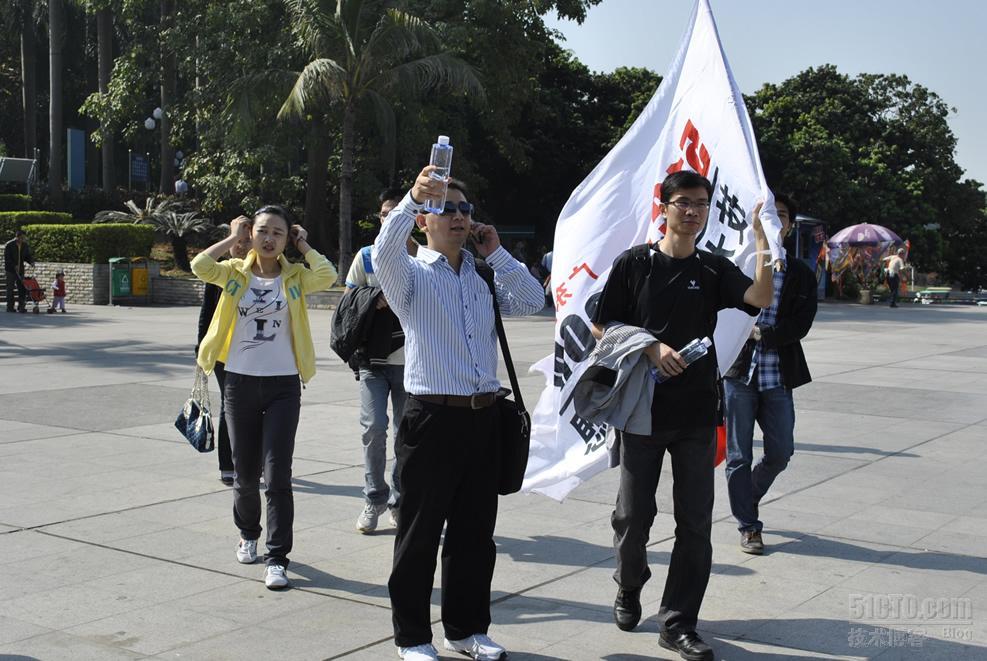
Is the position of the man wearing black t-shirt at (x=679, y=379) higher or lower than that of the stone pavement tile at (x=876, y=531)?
higher

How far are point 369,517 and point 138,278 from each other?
894 inches

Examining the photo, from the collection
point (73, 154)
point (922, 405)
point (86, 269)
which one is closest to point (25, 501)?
point (922, 405)

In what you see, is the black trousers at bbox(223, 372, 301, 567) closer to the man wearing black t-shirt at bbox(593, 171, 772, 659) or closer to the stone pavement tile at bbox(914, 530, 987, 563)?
the man wearing black t-shirt at bbox(593, 171, 772, 659)

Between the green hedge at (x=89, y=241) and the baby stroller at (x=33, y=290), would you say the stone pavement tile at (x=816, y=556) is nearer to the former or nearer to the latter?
the baby stroller at (x=33, y=290)

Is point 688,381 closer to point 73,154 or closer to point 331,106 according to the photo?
point 331,106

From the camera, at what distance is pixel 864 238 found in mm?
33531

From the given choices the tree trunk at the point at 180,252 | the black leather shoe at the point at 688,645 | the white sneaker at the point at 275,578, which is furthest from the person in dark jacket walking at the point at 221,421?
the tree trunk at the point at 180,252

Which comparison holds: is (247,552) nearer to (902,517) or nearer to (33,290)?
(902,517)

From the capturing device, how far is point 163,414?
10.1m

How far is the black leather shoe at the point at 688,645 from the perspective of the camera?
164 inches

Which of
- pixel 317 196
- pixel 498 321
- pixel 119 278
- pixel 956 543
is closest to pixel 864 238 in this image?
pixel 317 196

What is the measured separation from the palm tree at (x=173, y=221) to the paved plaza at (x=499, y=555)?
67.1 ft

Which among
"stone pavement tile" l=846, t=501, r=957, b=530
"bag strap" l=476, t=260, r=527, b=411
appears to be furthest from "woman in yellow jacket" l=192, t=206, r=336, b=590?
"stone pavement tile" l=846, t=501, r=957, b=530

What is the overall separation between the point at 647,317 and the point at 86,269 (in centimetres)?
2509
